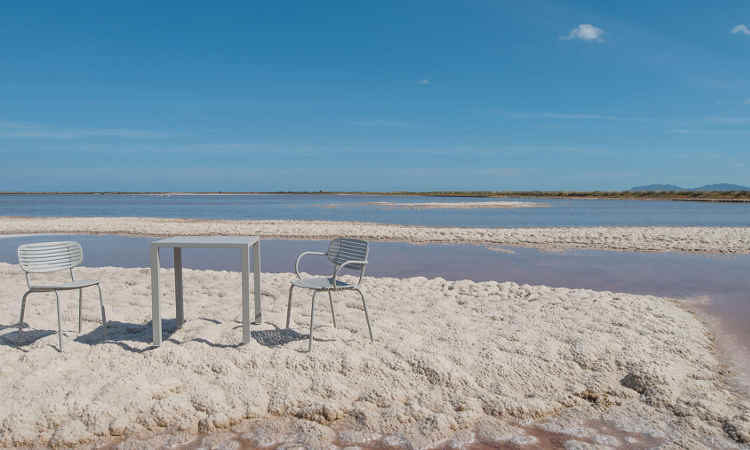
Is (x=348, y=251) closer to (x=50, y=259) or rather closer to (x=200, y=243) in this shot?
(x=200, y=243)

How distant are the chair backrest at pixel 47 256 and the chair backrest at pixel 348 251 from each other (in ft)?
7.32

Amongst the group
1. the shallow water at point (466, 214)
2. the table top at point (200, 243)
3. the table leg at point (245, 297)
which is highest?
the table top at point (200, 243)

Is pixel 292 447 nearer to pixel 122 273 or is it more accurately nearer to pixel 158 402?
pixel 158 402

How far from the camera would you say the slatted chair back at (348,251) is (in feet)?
14.1

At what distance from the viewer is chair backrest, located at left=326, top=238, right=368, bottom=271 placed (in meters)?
4.29

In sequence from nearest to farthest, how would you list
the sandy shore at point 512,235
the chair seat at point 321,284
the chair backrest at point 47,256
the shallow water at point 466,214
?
the chair seat at point 321,284 < the chair backrest at point 47,256 < the sandy shore at point 512,235 < the shallow water at point 466,214

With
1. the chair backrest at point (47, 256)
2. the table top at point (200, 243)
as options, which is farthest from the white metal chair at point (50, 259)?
the table top at point (200, 243)

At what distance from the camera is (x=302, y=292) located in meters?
5.96

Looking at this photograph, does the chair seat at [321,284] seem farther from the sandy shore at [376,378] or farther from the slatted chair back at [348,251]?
the sandy shore at [376,378]

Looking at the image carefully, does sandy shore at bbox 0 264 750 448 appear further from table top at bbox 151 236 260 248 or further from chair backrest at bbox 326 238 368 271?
table top at bbox 151 236 260 248

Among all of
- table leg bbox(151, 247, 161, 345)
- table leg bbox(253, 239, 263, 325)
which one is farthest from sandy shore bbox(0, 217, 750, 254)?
table leg bbox(151, 247, 161, 345)

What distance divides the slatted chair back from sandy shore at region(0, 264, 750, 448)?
58 cm

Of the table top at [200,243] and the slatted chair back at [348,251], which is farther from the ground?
the table top at [200,243]

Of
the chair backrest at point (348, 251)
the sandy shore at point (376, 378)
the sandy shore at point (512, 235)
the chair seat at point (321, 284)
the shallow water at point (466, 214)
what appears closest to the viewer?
the sandy shore at point (376, 378)
